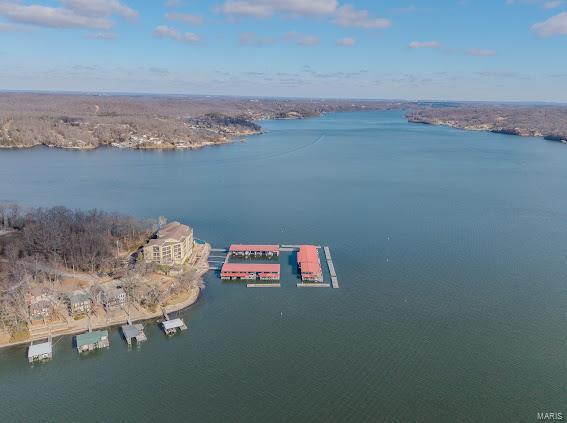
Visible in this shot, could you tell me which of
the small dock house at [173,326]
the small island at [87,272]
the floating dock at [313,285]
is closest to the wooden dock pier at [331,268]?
the floating dock at [313,285]

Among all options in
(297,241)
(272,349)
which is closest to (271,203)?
(297,241)

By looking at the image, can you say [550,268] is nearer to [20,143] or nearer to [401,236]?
[401,236]

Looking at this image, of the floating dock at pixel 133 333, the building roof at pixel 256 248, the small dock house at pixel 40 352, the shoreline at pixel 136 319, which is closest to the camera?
the small dock house at pixel 40 352

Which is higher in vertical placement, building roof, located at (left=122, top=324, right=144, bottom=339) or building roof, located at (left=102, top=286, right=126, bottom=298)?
building roof, located at (left=102, top=286, right=126, bottom=298)

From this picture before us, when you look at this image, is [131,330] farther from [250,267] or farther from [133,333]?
[250,267]

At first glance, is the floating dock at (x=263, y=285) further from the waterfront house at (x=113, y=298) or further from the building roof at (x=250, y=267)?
the waterfront house at (x=113, y=298)

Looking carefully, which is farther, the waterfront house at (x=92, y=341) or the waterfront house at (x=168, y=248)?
the waterfront house at (x=168, y=248)

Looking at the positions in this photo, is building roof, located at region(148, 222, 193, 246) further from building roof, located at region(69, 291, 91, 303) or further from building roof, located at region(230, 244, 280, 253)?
building roof, located at region(69, 291, 91, 303)

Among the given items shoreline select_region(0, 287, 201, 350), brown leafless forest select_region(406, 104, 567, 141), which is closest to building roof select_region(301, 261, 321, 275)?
shoreline select_region(0, 287, 201, 350)
